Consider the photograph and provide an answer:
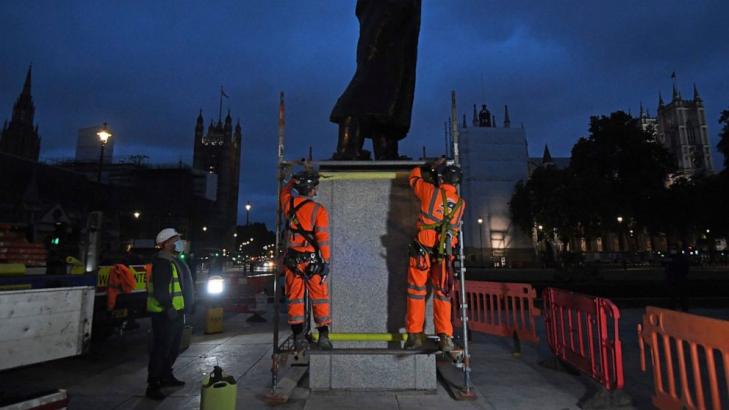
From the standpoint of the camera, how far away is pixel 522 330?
758 centimetres

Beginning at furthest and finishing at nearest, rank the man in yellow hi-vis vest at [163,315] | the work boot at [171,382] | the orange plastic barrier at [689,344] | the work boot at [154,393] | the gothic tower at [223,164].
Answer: the gothic tower at [223,164]
the work boot at [171,382]
the man in yellow hi-vis vest at [163,315]
the work boot at [154,393]
the orange plastic barrier at [689,344]

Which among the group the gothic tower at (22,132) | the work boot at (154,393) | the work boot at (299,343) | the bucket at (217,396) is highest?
the gothic tower at (22,132)

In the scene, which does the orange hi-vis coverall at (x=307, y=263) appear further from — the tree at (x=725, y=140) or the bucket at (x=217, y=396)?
the tree at (x=725, y=140)

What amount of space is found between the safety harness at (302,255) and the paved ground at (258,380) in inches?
57.7

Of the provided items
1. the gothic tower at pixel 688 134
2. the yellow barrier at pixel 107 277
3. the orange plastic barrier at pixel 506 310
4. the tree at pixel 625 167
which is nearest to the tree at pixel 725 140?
the tree at pixel 625 167

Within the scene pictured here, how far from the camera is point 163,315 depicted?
5023 mm

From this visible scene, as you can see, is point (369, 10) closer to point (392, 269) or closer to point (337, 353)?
point (392, 269)

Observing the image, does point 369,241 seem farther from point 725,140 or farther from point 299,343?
point 725,140

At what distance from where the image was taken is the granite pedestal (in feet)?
16.8

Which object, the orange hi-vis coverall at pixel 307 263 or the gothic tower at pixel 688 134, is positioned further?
the gothic tower at pixel 688 134

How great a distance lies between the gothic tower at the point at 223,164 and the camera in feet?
310

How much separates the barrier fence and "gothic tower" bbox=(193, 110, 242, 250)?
294ft

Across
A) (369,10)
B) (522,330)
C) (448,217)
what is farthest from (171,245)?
(522,330)

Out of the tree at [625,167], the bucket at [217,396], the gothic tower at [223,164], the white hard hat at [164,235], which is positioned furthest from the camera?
the gothic tower at [223,164]
